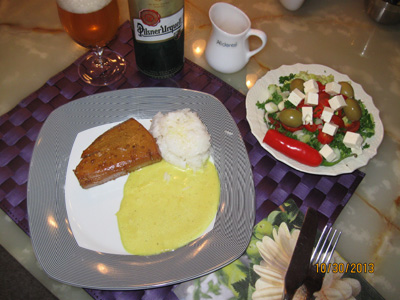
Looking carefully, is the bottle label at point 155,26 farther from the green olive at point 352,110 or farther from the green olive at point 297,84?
the green olive at point 352,110

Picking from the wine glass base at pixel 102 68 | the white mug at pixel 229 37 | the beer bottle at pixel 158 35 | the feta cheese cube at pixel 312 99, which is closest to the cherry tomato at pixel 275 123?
the feta cheese cube at pixel 312 99

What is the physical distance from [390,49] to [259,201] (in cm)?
124

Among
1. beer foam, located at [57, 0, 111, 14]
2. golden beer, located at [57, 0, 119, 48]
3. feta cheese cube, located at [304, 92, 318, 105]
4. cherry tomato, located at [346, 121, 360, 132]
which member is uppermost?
beer foam, located at [57, 0, 111, 14]

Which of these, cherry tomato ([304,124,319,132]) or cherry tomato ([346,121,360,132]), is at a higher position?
cherry tomato ([346,121,360,132])

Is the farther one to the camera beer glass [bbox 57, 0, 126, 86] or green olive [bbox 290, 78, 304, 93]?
green olive [bbox 290, 78, 304, 93]

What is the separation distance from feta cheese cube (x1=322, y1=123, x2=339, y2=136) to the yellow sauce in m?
0.47

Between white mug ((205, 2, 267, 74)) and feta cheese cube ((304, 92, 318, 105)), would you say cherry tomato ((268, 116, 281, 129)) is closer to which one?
feta cheese cube ((304, 92, 318, 105))

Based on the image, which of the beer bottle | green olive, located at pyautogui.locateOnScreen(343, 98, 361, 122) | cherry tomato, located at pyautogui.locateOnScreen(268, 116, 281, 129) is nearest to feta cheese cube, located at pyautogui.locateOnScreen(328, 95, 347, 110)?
green olive, located at pyautogui.locateOnScreen(343, 98, 361, 122)

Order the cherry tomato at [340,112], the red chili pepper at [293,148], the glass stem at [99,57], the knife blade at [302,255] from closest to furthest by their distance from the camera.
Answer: the knife blade at [302,255] < the red chili pepper at [293,148] < the cherry tomato at [340,112] < the glass stem at [99,57]

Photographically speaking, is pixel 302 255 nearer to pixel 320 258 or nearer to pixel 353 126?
pixel 320 258

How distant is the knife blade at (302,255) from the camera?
1.11 m

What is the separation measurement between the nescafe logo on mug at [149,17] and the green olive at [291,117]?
2.03ft

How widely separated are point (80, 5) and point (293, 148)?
0.97 m

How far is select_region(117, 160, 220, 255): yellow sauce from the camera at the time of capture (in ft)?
3.98
